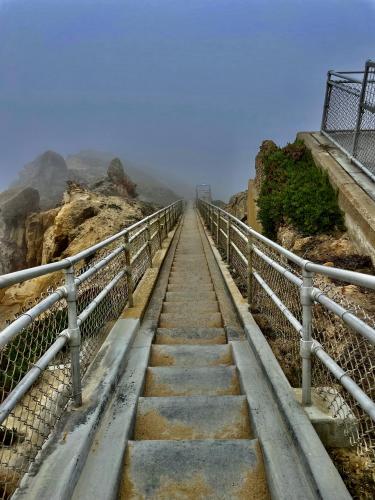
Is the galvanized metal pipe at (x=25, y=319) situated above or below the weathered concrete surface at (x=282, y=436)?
above

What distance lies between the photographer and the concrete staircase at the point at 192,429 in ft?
7.88

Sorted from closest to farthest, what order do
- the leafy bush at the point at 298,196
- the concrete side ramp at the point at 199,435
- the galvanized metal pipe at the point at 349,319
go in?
the galvanized metal pipe at the point at 349,319, the concrete side ramp at the point at 199,435, the leafy bush at the point at 298,196

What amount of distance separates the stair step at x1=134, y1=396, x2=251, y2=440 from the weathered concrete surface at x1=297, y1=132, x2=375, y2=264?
3.88m

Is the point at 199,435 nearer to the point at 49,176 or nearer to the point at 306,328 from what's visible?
the point at 306,328

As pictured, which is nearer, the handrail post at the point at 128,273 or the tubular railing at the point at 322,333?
the tubular railing at the point at 322,333

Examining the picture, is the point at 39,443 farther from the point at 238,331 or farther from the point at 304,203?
the point at 304,203

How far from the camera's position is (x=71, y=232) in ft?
41.3

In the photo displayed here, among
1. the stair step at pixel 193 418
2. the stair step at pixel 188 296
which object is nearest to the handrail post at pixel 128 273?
the stair step at pixel 188 296

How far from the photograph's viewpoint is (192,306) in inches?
226

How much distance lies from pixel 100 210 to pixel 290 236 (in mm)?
7364

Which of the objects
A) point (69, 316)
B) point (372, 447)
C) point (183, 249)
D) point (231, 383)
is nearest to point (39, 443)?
point (69, 316)

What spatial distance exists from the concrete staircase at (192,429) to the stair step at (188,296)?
4.66 ft

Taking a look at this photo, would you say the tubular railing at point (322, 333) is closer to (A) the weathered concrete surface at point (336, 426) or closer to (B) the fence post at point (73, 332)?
(A) the weathered concrete surface at point (336, 426)

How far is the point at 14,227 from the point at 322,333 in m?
21.2
